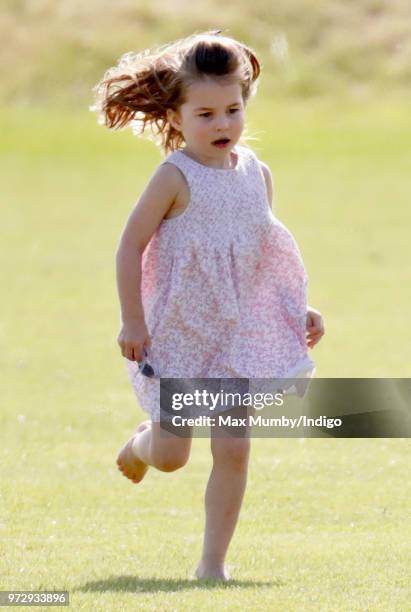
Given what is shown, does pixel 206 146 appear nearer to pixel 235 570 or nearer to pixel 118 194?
pixel 235 570

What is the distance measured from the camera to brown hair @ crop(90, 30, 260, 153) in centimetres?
527

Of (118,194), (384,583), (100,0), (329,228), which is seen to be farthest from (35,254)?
(100,0)

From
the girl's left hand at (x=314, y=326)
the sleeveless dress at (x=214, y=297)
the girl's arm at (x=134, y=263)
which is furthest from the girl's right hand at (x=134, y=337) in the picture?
the girl's left hand at (x=314, y=326)

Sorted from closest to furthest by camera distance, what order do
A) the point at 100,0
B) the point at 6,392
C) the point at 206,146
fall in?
the point at 206,146
the point at 6,392
the point at 100,0

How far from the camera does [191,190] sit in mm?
5223

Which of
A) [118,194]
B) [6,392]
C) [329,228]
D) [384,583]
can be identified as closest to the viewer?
[384,583]

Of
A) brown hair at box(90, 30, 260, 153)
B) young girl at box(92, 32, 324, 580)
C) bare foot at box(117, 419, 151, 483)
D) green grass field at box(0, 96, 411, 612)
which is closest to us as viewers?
green grass field at box(0, 96, 411, 612)

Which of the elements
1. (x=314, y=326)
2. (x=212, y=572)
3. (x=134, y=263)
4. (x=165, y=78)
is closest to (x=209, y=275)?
(x=134, y=263)

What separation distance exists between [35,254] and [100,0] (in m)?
28.0

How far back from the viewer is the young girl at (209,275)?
17.0ft

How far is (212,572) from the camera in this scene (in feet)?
16.7

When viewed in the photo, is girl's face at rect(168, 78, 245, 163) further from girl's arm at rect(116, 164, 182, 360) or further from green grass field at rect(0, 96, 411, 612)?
green grass field at rect(0, 96, 411, 612)

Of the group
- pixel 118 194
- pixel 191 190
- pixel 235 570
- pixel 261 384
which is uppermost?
pixel 191 190

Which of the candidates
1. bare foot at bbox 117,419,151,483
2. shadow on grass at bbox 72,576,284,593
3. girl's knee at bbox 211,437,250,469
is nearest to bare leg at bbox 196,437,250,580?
girl's knee at bbox 211,437,250,469
